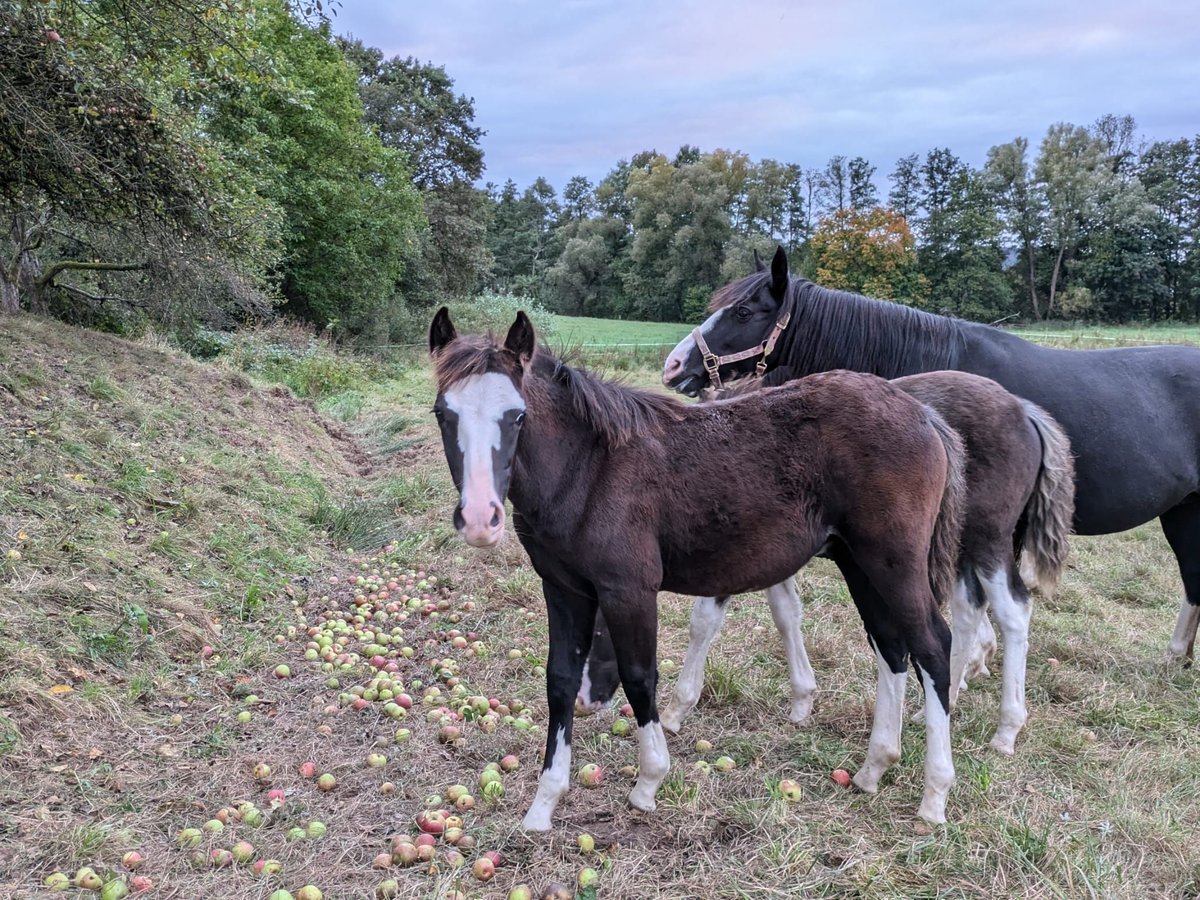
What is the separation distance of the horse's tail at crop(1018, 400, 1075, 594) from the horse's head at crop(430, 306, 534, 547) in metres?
2.78

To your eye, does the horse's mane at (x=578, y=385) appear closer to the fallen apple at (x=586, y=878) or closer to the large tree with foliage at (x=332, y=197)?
the fallen apple at (x=586, y=878)

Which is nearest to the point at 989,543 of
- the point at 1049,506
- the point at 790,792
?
the point at 1049,506

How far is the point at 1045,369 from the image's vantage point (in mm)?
4461

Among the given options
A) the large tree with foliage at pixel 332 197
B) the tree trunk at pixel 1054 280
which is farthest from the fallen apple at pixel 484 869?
the tree trunk at pixel 1054 280

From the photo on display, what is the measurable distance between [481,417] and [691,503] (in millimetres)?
960

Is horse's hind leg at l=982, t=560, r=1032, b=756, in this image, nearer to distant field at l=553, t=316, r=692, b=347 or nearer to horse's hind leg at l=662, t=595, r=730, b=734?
horse's hind leg at l=662, t=595, r=730, b=734

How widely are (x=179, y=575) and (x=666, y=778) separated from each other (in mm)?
3739

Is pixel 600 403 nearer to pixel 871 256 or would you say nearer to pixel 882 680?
pixel 882 680

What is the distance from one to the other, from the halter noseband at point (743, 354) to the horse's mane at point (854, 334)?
0.08 meters

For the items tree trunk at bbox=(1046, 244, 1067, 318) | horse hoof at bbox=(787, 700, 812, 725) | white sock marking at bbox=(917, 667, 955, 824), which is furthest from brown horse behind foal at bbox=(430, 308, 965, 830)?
tree trunk at bbox=(1046, 244, 1067, 318)

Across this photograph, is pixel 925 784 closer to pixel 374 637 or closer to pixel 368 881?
pixel 368 881

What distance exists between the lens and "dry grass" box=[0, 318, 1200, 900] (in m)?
2.68

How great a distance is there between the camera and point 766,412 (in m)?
3.08

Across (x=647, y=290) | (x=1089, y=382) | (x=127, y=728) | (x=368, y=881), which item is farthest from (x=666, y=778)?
(x=647, y=290)
